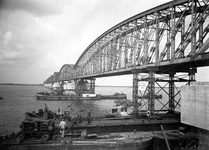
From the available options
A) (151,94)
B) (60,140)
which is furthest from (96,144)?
(151,94)

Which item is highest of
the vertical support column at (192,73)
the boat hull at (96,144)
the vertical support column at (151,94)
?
the vertical support column at (192,73)

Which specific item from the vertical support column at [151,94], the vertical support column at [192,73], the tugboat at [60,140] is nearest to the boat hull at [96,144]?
the tugboat at [60,140]

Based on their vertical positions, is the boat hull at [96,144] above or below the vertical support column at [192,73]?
below

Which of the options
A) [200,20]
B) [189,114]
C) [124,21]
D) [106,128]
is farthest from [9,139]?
[124,21]

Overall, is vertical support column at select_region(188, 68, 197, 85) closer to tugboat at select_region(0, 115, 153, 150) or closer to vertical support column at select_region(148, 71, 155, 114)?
vertical support column at select_region(148, 71, 155, 114)

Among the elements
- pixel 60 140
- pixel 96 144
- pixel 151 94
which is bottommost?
pixel 96 144

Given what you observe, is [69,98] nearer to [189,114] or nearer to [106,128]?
[106,128]

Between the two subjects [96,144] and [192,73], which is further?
[192,73]

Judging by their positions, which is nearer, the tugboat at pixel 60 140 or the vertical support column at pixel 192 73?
the tugboat at pixel 60 140

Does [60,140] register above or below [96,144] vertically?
above

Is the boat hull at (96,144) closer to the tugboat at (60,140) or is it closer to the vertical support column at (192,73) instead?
the tugboat at (60,140)

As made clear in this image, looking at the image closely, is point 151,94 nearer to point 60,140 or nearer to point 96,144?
point 96,144

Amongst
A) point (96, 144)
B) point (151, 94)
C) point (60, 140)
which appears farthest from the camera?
point (151, 94)
